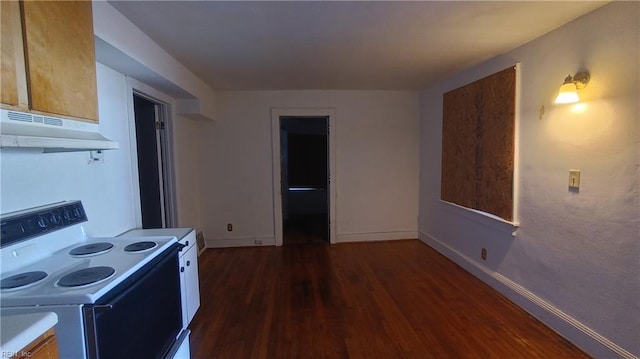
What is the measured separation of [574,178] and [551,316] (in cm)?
107

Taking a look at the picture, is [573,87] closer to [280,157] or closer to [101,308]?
[101,308]

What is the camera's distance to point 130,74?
2414 millimetres

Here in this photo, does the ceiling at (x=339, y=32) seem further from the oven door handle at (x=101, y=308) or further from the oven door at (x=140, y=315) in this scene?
the oven door handle at (x=101, y=308)

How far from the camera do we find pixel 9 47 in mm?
1077

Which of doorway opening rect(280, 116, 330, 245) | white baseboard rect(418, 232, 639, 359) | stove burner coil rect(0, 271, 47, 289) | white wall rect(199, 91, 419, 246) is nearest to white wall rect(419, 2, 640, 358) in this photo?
white baseboard rect(418, 232, 639, 359)

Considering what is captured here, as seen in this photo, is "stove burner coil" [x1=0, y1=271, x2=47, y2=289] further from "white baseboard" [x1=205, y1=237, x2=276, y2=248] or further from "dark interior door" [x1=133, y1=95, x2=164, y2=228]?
"white baseboard" [x1=205, y1=237, x2=276, y2=248]

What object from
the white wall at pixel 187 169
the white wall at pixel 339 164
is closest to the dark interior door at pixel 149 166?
the white wall at pixel 187 169

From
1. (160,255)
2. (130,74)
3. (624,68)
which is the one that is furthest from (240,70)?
(624,68)

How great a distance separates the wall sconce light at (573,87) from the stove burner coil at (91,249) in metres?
3.00

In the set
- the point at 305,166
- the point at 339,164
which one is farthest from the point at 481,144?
the point at 305,166

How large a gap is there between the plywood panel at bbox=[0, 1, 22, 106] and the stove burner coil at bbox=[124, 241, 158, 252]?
88 cm

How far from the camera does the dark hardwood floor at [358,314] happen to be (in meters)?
2.12

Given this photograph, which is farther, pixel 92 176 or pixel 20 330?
pixel 92 176

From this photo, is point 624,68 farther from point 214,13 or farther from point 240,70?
point 240,70
